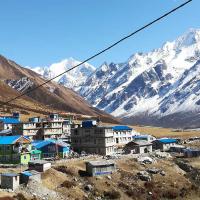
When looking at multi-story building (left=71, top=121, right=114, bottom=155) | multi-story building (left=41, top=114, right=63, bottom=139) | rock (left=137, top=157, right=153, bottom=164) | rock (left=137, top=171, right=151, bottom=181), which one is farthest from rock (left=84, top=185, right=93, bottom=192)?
multi-story building (left=41, top=114, right=63, bottom=139)

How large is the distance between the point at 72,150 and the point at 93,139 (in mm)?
8743

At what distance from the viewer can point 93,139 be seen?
143 meters

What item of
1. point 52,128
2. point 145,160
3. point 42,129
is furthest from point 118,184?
point 52,128

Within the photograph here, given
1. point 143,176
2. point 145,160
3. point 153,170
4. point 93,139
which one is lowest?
point 143,176

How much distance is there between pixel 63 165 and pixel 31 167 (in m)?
9.05

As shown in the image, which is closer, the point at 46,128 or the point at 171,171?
the point at 171,171

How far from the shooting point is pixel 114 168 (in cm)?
11569

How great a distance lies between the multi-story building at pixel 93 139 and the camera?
14012 cm

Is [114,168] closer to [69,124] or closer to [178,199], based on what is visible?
[178,199]

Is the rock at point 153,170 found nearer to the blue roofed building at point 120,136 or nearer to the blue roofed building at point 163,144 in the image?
the blue roofed building at point 120,136

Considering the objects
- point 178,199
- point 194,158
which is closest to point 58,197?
point 178,199

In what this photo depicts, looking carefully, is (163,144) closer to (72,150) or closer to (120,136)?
(120,136)

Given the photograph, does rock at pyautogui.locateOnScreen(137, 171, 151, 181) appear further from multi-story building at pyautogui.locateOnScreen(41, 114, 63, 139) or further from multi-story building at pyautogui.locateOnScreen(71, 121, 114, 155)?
multi-story building at pyautogui.locateOnScreen(41, 114, 63, 139)

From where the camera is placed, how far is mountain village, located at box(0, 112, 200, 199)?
345 feet
